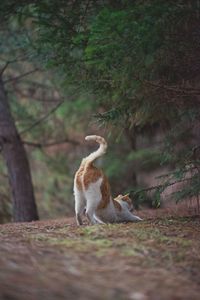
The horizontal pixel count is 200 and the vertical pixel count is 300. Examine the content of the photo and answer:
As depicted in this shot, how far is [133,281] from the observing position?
3.37 m

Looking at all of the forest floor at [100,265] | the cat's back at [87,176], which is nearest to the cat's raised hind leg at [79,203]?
the cat's back at [87,176]

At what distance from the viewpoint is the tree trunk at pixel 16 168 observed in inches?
364

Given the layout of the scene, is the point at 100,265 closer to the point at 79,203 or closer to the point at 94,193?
the point at 94,193

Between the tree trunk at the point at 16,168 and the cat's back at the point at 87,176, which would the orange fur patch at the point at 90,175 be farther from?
the tree trunk at the point at 16,168

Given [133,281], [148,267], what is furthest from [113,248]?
[133,281]

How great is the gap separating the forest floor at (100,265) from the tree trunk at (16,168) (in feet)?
13.7

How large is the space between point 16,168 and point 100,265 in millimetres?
5878

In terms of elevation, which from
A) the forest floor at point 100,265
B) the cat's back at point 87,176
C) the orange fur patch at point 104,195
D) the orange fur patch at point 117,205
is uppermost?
the cat's back at point 87,176

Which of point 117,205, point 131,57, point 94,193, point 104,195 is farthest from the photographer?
point 117,205

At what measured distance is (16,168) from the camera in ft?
30.5

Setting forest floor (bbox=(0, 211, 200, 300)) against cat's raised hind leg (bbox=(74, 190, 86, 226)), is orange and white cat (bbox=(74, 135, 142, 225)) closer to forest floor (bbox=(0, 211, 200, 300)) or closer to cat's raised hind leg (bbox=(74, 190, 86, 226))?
cat's raised hind leg (bbox=(74, 190, 86, 226))

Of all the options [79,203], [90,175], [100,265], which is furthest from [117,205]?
[100,265]

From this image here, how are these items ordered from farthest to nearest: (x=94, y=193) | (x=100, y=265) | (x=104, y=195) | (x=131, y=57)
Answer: (x=104, y=195) → (x=94, y=193) → (x=131, y=57) → (x=100, y=265)

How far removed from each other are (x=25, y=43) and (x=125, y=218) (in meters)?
3.38
